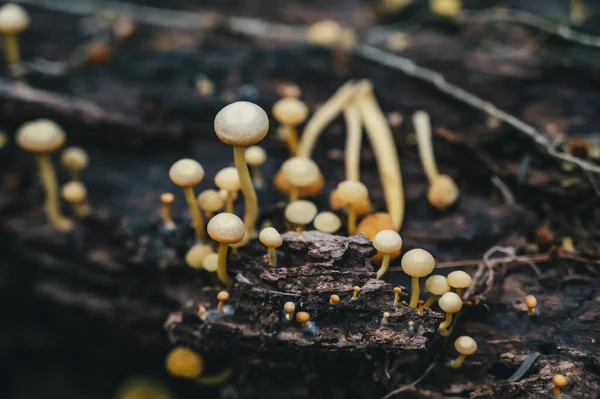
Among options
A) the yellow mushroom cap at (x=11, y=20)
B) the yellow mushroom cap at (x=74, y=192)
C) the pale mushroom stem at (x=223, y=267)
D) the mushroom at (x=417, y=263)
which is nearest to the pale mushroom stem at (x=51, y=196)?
the yellow mushroom cap at (x=74, y=192)

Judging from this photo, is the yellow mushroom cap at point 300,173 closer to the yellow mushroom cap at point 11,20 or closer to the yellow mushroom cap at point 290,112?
the yellow mushroom cap at point 290,112

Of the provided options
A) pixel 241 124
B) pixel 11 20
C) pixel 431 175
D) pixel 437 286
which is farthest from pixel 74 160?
pixel 437 286

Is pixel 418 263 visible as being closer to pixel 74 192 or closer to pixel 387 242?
pixel 387 242

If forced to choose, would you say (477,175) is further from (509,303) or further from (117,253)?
(117,253)

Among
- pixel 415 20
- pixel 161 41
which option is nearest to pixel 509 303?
pixel 415 20

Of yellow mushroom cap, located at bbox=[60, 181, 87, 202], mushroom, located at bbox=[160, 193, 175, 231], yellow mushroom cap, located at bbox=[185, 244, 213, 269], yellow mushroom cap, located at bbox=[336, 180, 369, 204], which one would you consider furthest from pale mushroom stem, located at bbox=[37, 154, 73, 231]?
yellow mushroom cap, located at bbox=[336, 180, 369, 204]

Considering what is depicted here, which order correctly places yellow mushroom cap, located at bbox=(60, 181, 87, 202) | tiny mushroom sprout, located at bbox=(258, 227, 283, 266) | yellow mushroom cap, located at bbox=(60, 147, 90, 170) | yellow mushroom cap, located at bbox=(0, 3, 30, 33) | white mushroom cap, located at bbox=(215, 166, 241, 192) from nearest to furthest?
tiny mushroom sprout, located at bbox=(258, 227, 283, 266) < white mushroom cap, located at bbox=(215, 166, 241, 192) < yellow mushroom cap, located at bbox=(60, 181, 87, 202) < yellow mushroom cap, located at bbox=(60, 147, 90, 170) < yellow mushroom cap, located at bbox=(0, 3, 30, 33)

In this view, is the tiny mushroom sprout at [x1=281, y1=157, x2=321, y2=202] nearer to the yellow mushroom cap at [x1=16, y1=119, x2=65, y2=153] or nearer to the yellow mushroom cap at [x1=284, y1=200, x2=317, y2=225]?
the yellow mushroom cap at [x1=284, y1=200, x2=317, y2=225]

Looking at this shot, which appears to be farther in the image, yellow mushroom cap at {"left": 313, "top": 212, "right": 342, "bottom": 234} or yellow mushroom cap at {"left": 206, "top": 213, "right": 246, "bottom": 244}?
yellow mushroom cap at {"left": 313, "top": 212, "right": 342, "bottom": 234}
